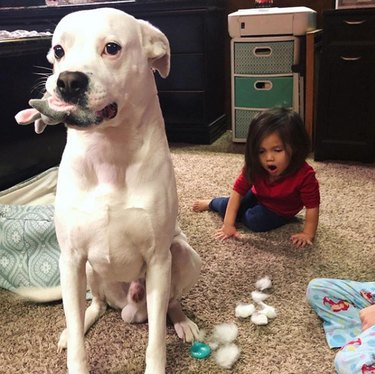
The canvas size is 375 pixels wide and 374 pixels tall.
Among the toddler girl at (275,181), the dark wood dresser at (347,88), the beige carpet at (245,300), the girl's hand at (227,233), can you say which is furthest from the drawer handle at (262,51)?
the girl's hand at (227,233)

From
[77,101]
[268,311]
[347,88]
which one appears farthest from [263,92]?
[77,101]

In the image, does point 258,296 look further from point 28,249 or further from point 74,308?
point 28,249

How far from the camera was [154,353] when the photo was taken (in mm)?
1063

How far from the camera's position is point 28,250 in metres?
1.50

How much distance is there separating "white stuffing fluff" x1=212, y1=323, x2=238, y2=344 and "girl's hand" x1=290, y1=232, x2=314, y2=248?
54 centimetres

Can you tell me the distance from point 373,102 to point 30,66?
168cm

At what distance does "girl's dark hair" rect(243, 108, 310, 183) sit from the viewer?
5.60ft

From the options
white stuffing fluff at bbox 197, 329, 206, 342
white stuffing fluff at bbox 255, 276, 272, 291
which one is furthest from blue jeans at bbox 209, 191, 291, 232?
white stuffing fluff at bbox 197, 329, 206, 342

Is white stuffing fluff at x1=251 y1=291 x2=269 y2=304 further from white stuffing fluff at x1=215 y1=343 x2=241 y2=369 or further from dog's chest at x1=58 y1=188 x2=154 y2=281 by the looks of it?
dog's chest at x1=58 y1=188 x2=154 y2=281

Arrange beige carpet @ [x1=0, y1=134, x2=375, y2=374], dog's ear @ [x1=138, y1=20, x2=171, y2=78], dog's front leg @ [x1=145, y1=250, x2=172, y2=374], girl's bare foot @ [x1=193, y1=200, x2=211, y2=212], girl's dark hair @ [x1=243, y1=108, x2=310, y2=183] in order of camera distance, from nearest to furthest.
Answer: dog's ear @ [x1=138, y1=20, x2=171, y2=78] < dog's front leg @ [x1=145, y1=250, x2=172, y2=374] < beige carpet @ [x1=0, y1=134, x2=375, y2=374] < girl's dark hair @ [x1=243, y1=108, x2=310, y2=183] < girl's bare foot @ [x1=193, y1=200, x2=211, y2=212]

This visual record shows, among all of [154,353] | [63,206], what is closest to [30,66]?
[63,206]

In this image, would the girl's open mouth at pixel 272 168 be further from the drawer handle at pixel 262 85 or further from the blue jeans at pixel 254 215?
the drawer handle at pixel 262 85

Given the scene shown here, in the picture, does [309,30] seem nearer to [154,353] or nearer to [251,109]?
[251,109]

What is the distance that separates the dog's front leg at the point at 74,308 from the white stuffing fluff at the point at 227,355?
32 cm
